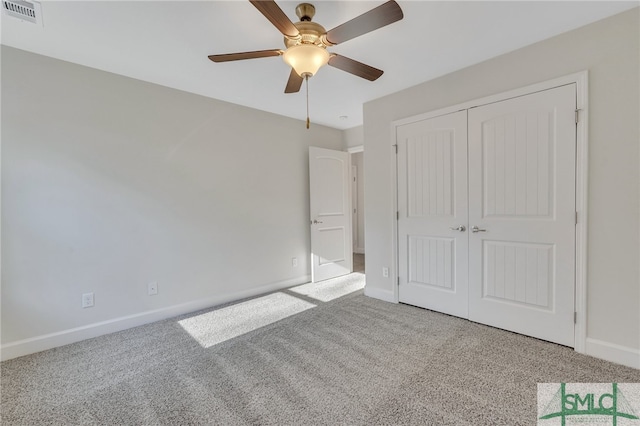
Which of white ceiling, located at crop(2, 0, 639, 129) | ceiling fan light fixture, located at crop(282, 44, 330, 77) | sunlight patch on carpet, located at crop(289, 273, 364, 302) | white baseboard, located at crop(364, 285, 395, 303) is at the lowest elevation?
sunlight patch on carpet, located at crop(289, 273, 364, 302)

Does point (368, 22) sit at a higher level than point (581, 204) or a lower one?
higher

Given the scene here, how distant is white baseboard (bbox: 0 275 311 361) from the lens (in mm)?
2182

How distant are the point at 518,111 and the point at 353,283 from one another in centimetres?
278

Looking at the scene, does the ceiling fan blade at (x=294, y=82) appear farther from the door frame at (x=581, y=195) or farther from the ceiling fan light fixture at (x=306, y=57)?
the door frame at (x=581, y=195)

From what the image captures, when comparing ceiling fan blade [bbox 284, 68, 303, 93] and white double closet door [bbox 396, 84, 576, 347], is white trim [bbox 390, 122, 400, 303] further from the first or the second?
ceiling fan blade [bbox 284, 68, 303, 93]

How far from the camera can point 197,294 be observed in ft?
10.2

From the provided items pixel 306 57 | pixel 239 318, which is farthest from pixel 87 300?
pixel 306 57

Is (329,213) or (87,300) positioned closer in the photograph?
(87,300)

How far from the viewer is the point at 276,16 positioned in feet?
4.57

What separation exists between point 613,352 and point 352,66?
106 inches

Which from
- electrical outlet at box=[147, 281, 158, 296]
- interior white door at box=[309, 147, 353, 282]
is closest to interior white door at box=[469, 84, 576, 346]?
interior white door at box=[309, 147, 353, 282]

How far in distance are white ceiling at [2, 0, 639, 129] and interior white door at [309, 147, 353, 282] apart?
146cm

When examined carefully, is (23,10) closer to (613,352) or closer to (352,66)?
(352,66)

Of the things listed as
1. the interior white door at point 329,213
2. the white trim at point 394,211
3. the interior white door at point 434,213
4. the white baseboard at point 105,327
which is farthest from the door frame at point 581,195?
the white baseboard at point 105,327
